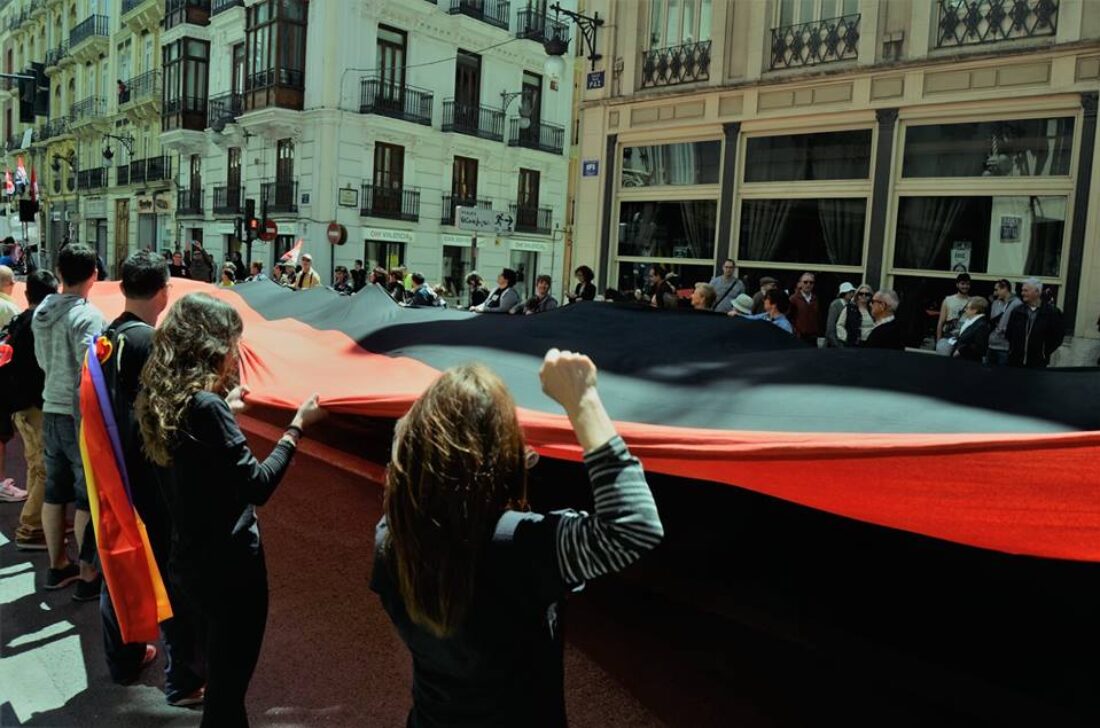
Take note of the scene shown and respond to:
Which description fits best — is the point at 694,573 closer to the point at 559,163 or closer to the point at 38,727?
the point at 38,727

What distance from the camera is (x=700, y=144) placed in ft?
46.5

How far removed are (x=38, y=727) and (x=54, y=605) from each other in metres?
1.31

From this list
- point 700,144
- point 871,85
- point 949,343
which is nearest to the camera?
point 949,343

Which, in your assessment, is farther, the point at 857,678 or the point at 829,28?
the point at 829,28

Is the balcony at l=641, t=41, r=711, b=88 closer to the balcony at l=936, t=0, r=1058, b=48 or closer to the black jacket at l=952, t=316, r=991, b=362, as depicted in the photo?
the balcony at l=936, t=0, r=1058, b=48

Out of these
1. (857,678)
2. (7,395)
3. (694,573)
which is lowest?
(857,678)

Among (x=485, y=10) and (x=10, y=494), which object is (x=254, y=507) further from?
(x=485, y=10)

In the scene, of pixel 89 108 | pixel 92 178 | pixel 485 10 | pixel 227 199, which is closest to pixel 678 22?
pixel 485 10

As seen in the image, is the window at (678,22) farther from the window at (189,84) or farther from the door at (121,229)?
the door at (121,229)

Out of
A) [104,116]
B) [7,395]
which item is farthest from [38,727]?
[104,116]

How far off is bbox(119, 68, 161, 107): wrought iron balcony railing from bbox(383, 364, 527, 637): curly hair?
38.0 metres

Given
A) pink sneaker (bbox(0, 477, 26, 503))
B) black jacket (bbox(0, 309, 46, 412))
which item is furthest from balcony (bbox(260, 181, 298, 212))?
black jacket (bbox(0, 309, 46, 412))

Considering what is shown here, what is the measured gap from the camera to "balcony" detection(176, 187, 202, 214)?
3244 centimetres

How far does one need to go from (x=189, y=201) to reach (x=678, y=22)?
25320 millimetres
